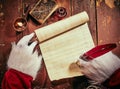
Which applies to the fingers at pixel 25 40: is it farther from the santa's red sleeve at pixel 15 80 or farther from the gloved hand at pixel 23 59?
the santa's red sleeve at pixel 15 80

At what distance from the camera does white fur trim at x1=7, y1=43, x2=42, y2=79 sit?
1.43 meters

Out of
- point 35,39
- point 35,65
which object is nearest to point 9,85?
point 35,65

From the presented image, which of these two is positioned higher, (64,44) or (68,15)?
(68,15)

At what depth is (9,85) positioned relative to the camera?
138 cm

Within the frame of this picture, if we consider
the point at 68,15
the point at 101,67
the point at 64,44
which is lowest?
the point at 101,67

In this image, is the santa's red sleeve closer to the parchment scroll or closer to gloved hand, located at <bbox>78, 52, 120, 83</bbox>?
the parchment scroll

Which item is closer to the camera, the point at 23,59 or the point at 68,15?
the point at 23,59

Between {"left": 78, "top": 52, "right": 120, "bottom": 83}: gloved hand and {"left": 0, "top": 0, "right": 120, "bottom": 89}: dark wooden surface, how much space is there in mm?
107

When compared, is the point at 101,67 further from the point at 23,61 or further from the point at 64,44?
the point at 23,61

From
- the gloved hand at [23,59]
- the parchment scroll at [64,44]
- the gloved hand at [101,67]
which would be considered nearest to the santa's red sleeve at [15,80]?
the gloved hand at [23,59]

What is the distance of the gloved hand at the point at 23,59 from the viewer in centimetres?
143

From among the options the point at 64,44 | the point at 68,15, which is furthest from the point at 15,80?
the point at 68,15

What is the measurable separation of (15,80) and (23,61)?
0.31 feet

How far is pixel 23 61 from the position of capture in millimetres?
1434
